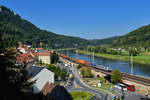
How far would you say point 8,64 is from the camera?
16.4 ft

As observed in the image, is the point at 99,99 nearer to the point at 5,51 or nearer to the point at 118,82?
the point at 118,82

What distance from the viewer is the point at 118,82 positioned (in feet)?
102

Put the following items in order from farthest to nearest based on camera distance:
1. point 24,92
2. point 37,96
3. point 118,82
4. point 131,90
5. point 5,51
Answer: point 118,82, point 131,90, point 37,96, point 24,92, point 5,51

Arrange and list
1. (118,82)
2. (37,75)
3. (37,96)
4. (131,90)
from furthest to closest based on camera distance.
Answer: (118,82)
(131,90)
(37,75)
(37,96)

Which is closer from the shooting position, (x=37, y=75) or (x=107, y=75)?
(x=37, y=75)

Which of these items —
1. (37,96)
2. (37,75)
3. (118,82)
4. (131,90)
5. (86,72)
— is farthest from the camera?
(86,72)

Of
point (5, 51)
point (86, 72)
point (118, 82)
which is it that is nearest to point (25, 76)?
point (5, 51)

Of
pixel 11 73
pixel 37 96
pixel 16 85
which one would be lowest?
pixel 37 96

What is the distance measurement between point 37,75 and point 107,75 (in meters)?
21.8

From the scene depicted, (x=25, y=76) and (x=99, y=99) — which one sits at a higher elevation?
(x=25, y=76)

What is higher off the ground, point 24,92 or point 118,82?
point 24,92

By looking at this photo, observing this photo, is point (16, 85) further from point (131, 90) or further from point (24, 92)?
point (131, 90)

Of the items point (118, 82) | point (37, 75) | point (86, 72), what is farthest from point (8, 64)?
point (86, 72)

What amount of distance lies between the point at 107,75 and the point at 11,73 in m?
34.5
